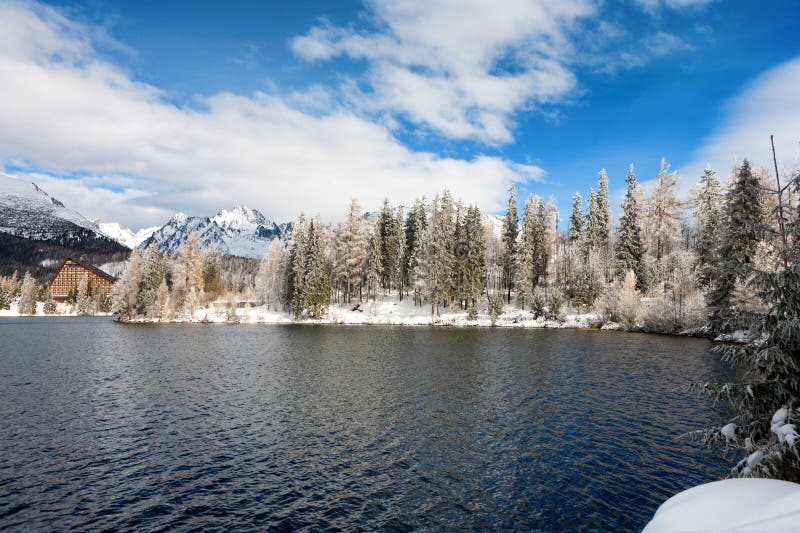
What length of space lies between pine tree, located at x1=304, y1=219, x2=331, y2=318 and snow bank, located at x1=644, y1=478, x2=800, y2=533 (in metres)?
76.1

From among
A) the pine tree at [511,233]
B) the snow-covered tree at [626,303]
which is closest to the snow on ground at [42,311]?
the pine tree at [511,233]

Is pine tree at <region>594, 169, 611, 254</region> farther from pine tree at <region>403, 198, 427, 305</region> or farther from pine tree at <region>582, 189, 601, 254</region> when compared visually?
pine tree at <region>403, 198, 427, 305</region>

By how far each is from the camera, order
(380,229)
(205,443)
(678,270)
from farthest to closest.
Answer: (380,229)
(678,270)
(205,443)

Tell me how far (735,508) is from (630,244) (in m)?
83.1

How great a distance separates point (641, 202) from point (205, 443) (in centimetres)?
8929

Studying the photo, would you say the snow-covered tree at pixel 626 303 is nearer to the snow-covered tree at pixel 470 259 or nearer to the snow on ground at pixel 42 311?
the snow-covered tree at pixel 470 259

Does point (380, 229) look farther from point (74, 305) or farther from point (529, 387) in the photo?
point (74, 305)

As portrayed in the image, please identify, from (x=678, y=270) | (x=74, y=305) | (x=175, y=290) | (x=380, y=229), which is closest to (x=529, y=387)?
(x=678, y=270)

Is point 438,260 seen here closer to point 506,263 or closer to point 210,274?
point 506,263

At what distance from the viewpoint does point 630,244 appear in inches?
3115

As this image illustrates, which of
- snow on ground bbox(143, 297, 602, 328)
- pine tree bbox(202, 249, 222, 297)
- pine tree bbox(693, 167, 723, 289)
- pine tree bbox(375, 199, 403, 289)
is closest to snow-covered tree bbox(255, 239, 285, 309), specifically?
snow on ground bbox(143, 297, 602, 328)

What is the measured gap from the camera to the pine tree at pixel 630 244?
257 ft

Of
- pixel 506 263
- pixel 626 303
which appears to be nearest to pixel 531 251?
pixel 506 263

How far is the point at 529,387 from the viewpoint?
1152 inches
